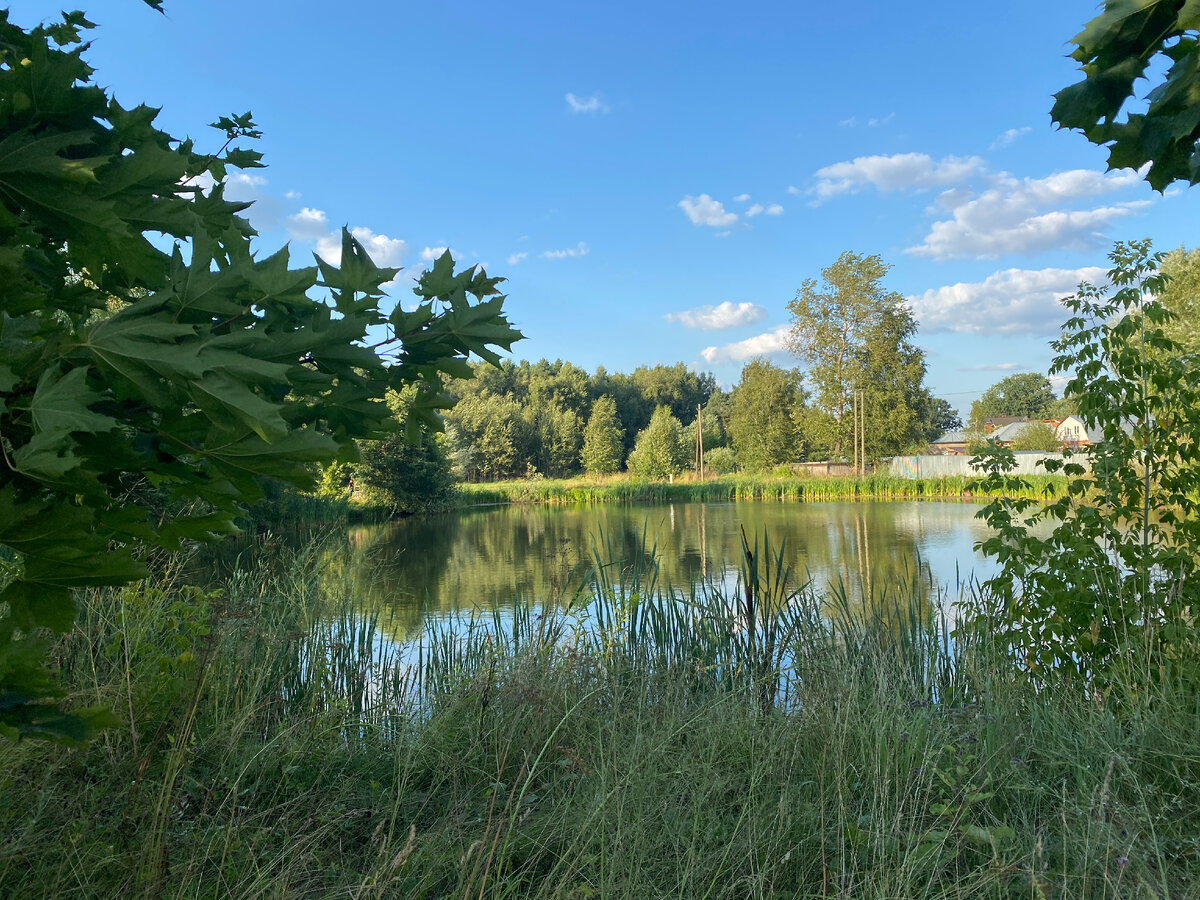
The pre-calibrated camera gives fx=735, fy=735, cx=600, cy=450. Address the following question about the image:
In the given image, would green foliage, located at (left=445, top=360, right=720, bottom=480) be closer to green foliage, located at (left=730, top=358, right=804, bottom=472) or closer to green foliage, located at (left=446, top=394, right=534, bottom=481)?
green foliage, located at (left=446, top=394, right=534, bottom=481)

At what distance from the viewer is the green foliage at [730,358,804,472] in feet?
130

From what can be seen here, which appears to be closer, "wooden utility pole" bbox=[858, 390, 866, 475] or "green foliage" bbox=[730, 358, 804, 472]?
"wooden utility pole" bbox=[858, 390, 866, 475]

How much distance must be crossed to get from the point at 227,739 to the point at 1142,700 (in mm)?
4029

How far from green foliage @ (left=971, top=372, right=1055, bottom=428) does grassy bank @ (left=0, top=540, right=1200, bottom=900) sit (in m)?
79.7

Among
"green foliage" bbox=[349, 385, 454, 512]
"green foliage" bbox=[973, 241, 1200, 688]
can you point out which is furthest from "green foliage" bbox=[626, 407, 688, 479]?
"green foliage" bbox=[973, 241, 1200, 688]

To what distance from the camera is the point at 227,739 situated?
9.73ft

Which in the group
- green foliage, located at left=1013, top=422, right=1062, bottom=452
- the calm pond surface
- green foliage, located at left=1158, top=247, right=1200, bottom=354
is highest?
green foliage, located at left=1158, top=247, right=1200, bottom=354

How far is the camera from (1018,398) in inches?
3081

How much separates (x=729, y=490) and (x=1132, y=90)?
2885cm

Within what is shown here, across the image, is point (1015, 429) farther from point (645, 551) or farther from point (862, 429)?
point (645, 551)

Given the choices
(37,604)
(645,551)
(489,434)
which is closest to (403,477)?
(489,434)

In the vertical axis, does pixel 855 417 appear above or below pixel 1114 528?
above

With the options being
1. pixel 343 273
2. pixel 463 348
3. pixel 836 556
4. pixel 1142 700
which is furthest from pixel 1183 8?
pixel 836 556

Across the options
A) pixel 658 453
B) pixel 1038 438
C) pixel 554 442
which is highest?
pixel 554 442
